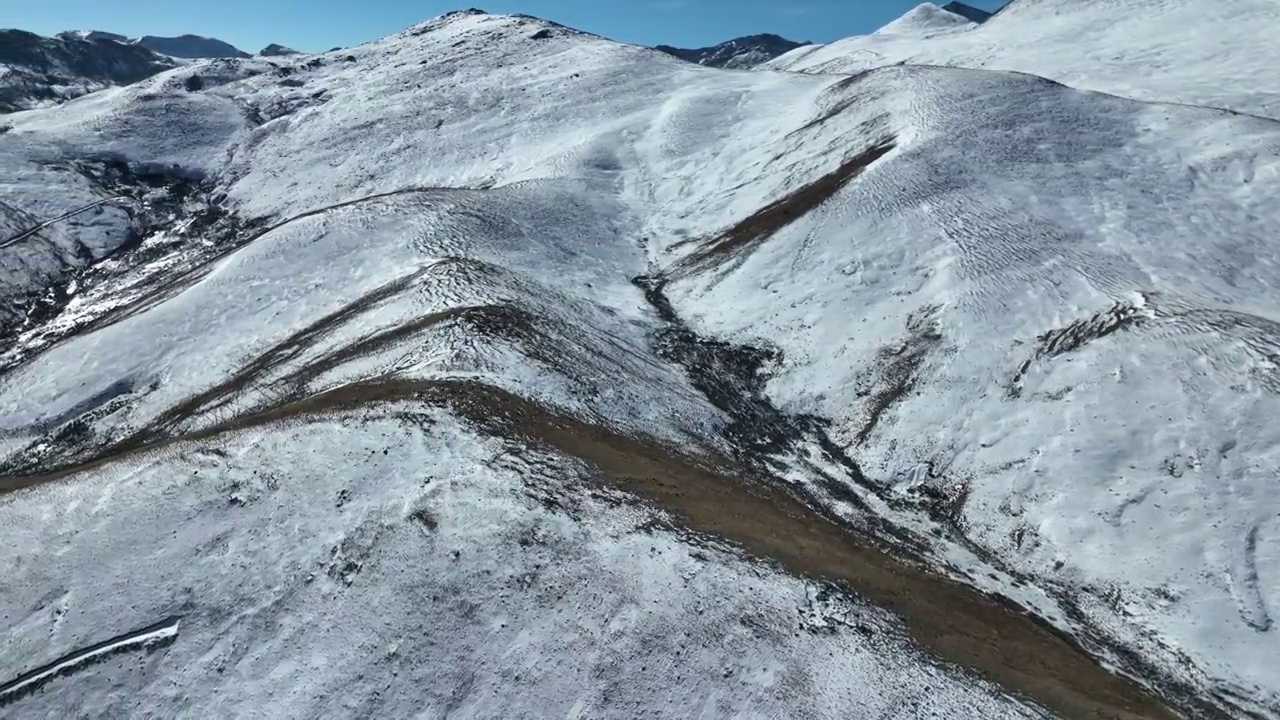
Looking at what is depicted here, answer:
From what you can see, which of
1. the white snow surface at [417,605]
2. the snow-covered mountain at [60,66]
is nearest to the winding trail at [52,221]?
the white snow surface at [417,605]

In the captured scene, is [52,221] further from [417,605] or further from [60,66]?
[60,66]

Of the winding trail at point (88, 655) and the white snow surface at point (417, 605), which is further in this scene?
the winding trail at point (88, 655)

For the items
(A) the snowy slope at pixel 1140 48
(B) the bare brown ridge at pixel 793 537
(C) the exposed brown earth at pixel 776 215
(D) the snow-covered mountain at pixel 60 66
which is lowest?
(B) the bare brown ridge at pixel 793 537

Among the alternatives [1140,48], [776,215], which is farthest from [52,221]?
[1140,48]

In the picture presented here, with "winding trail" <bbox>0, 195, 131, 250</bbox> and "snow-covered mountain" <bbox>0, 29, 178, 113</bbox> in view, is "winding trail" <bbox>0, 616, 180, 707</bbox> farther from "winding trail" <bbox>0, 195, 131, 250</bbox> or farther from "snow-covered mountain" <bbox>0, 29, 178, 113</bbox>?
"snow-covered mountain" <bbox>0, 29, 178, 113</bbox>

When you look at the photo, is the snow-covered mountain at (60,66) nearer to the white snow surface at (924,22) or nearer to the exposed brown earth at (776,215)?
the exposed brown earth at (776,215)

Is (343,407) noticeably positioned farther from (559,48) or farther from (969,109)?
(559,48)
